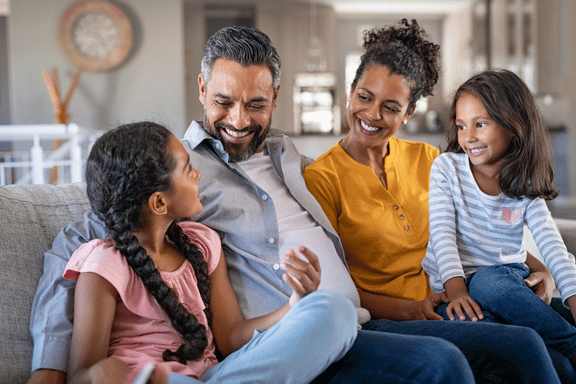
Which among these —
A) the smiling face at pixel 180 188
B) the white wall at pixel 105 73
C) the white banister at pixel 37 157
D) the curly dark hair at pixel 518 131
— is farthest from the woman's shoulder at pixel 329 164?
the white wall at pixel 105 73

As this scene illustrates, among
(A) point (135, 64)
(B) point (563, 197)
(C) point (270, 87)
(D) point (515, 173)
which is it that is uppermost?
(A) point (135, 64)

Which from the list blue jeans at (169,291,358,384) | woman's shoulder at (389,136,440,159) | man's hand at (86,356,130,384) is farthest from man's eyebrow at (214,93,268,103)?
man's hand at (86,356,130,384)

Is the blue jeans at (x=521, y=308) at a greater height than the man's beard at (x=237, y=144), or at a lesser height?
lesser

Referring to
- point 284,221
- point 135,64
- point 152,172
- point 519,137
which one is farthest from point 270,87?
point 135,64

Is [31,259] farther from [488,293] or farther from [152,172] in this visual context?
[488,293]

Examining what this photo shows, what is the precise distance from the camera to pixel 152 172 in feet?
3.79

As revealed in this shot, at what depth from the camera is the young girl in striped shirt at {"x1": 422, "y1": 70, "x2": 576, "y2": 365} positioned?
1.41 metres

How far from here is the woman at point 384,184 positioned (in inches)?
63.4

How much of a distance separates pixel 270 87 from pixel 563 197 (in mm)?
6009

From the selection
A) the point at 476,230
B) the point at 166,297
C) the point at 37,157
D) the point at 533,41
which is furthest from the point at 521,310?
the point at 533,41

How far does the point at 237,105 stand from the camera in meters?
1.47

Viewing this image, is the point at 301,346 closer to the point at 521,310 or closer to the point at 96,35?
the point at 521,310

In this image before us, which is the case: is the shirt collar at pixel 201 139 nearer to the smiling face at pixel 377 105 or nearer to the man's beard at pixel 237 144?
the man's beard at pixel 237 144

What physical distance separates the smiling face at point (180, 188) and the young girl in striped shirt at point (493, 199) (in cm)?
66
